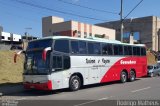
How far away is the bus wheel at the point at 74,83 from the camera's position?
19.6m

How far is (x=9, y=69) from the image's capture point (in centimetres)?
2925

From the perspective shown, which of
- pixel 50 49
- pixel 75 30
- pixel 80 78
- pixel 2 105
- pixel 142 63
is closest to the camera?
pixel 2 105

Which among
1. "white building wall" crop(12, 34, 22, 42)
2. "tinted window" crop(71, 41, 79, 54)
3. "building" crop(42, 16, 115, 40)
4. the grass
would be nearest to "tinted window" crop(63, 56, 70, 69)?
"tinted window" crop(71, 41, 79, 54)

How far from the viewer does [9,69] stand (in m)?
29.2

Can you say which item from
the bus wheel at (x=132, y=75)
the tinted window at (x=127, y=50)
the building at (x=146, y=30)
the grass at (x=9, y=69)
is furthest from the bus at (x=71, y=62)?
the building at (x=146, y=30)

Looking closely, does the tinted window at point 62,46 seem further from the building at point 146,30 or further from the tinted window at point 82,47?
the building at point 146,30

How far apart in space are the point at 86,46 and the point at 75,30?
55.8 metres

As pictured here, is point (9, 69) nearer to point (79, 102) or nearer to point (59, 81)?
point (59, 81)

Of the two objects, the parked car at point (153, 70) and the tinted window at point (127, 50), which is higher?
the tinted window at point (127, 50)

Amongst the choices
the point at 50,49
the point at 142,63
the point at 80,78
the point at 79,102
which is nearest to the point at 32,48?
the point at 50,49

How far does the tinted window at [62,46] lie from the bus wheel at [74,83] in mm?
1805

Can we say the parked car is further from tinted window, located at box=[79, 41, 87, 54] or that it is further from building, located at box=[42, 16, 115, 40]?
building, located at box=[42, 16, 115, 40]

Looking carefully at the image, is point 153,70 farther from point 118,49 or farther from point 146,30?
point 146,30

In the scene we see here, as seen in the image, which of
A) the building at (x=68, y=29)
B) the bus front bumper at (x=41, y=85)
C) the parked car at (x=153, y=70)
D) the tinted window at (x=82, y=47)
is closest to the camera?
the bus front bumper at (x=41, y=85)
